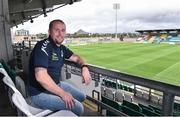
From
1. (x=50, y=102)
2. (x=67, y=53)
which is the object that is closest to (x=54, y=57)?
(x=50, y=102)

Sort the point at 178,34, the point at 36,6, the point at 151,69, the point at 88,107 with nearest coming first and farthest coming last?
the point at 88,107, the point at 36,6, the point at 151,69, the point at 178,34

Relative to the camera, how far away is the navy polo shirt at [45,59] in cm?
193

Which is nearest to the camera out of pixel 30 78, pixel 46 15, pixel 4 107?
pixel 30 78

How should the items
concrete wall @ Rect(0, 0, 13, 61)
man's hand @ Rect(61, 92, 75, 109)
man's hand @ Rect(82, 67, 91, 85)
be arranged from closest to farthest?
man's hand @ Rect(61, 92, 75, 109), man's hand @ Rect(82, 67, 91, 85), concrete wall @ Rect(0, 0, 13, 61)

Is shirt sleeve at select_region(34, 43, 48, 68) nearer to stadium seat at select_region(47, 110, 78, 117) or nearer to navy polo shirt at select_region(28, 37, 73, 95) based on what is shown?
navy polo shirt at select_region(28, 37, 73, 95)

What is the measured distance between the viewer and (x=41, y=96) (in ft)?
6.57

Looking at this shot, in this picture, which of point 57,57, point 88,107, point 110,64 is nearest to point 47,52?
point 57,57

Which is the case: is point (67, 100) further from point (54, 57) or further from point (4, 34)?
point (4, 34)

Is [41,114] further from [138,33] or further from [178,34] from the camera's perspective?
[138,33]

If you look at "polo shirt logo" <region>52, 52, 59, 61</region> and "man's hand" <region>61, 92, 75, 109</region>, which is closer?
"man's hand" <region>61, 92, 75, 109</region>

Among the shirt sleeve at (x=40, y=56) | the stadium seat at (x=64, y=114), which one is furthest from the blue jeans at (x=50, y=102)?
the shirt sleeve at (x=40, y=56)

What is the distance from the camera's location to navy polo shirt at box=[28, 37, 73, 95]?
6.34 feet

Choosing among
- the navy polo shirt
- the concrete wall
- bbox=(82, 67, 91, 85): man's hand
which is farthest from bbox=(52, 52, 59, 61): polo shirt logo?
the concrete wall

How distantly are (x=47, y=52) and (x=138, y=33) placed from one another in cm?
6262
